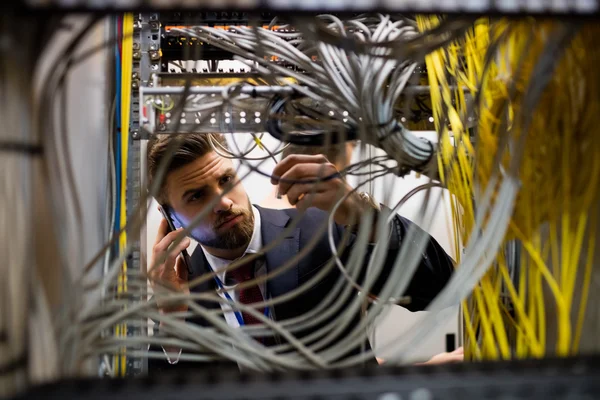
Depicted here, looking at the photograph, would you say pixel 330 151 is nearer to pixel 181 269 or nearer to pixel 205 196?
pixel 205 196

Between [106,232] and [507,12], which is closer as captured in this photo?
[507,12]

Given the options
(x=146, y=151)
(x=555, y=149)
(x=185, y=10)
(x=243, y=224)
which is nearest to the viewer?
(x=185, y=10)

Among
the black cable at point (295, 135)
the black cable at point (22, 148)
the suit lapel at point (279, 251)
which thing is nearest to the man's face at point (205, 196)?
the suit lapel at point (279, 251)

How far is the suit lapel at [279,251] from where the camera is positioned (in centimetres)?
130

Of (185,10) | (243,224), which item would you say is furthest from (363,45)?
(243,224)

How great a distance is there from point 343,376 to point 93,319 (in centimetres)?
25

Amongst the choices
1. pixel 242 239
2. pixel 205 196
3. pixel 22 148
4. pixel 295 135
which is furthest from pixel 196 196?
pixel 22 148

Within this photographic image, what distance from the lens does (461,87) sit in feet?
1.90

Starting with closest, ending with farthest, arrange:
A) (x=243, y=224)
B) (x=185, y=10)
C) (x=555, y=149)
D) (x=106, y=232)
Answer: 1. (x=185, y=10)
2. (x=555, y=149)
3. (x=106, y=232)
4. (x=243, y=224)

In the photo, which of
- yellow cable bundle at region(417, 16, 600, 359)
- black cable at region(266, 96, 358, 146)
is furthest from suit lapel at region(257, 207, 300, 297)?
yellow cable bundle at region(417, 16, 600, 359)

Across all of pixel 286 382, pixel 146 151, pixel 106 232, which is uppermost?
pixel 146 151

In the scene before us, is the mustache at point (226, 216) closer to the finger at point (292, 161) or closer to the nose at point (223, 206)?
the nose at point (223, 206)

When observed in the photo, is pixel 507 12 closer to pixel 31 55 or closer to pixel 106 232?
pixel 31 55

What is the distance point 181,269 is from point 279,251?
352 mm
